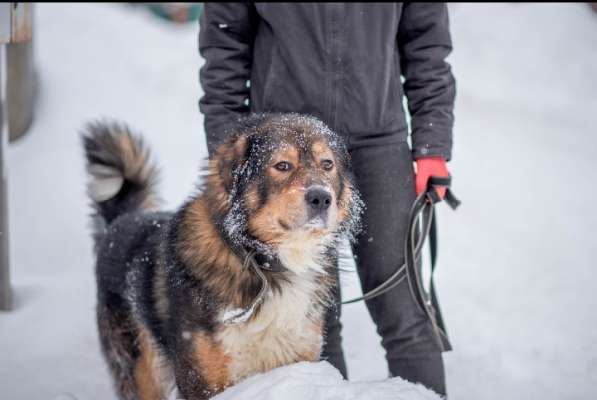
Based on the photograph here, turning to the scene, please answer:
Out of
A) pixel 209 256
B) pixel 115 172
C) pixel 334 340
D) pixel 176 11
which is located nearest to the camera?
pixel 209 256

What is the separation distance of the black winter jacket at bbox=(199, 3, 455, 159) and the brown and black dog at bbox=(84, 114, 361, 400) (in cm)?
18

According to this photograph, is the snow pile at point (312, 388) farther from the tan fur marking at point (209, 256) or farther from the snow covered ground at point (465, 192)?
the snow covered ground at point (465, 192)

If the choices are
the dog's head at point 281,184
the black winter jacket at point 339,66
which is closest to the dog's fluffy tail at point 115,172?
the black winter jacket at point 339,66

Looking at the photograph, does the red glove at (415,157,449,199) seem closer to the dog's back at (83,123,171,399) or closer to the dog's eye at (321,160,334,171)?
the dog's eye at (321,160,334,171)

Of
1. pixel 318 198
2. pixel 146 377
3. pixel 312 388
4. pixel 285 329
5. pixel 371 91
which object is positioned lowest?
pixel 146 377

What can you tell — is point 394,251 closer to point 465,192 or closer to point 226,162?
point 226,162

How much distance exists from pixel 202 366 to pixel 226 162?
81 cm

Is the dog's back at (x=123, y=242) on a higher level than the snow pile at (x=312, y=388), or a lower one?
higher

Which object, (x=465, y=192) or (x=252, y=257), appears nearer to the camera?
(x=252, y=257)

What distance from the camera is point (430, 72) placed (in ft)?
7.97

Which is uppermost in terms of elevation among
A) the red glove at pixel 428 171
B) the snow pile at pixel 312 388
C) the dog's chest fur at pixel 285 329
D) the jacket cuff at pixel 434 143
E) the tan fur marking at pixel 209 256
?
the jacket cuff at pixel 434 143

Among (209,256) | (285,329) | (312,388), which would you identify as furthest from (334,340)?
(209,256)

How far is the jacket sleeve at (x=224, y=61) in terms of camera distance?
8.05 feet

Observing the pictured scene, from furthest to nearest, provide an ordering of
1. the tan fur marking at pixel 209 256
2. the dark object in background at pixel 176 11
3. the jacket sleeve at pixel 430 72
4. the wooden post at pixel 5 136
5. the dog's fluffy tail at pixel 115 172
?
the dark object in background at pixel 176 11
the dog's fluffy tail at pixel 115 172
the wooden post at pixel 5 136
the jacket sleeve at pixel 430 72
the tan fur marking at pixel 209 256
